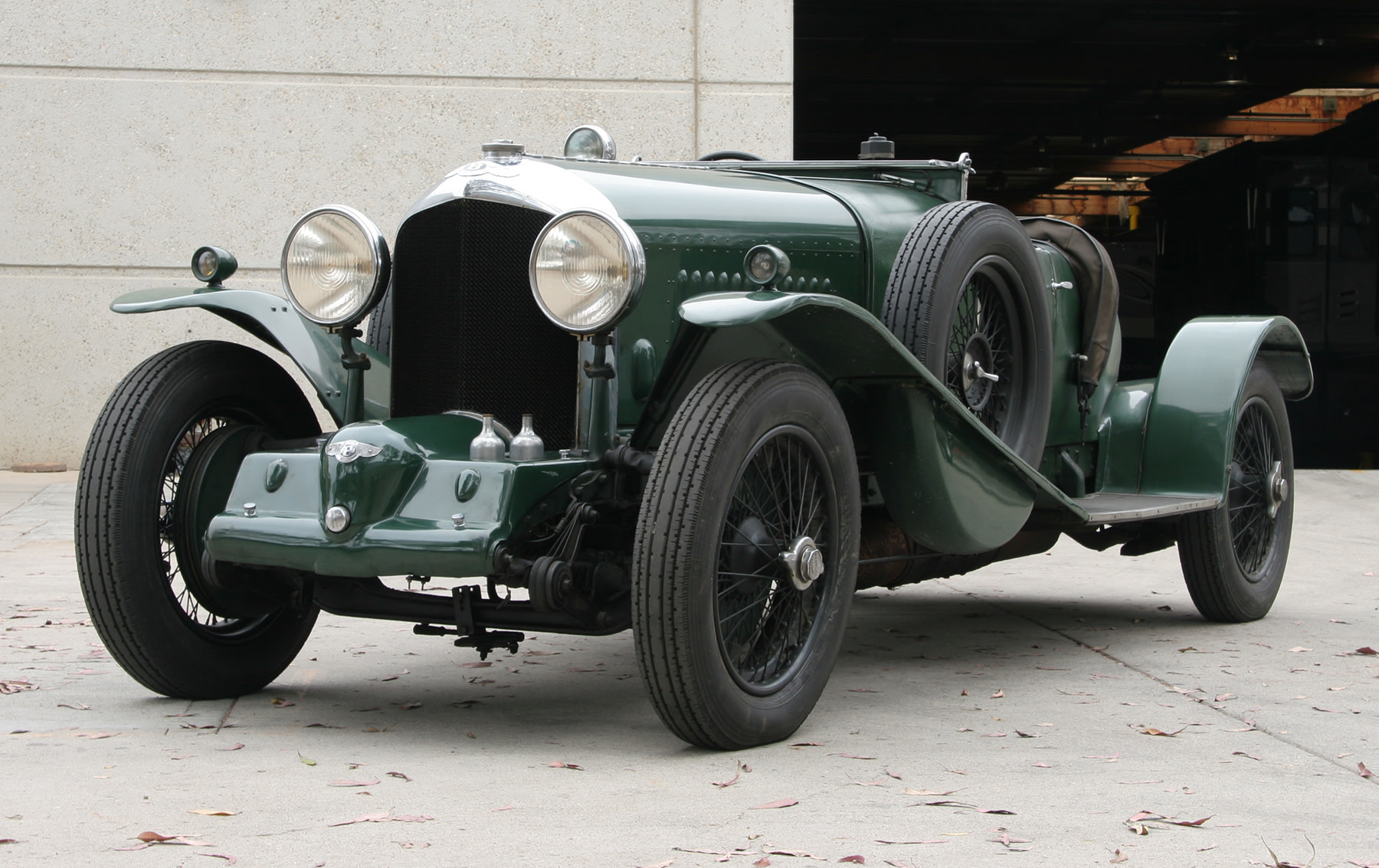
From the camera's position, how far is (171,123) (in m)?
8.92

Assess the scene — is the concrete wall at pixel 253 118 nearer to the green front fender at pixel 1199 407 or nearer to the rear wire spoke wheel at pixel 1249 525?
the green front fender at pixel 1199 407

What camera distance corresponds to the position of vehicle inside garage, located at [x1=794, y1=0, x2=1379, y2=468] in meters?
13.3

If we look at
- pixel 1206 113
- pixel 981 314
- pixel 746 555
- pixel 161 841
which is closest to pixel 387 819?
pixel 161 841

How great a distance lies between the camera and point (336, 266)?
12.6 feet

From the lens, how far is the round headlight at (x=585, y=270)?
134 inches

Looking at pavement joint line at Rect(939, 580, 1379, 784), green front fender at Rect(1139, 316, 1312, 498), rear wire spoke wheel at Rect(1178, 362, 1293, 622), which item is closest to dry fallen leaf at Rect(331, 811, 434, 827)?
pavement joint line at Rect(939, 580, 1379, 784)

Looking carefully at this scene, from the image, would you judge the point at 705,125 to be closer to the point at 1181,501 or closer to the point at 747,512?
the point at 1181,501

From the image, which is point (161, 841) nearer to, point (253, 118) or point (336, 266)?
point (336, 266)

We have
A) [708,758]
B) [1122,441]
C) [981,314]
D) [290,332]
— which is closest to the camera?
[708,758]

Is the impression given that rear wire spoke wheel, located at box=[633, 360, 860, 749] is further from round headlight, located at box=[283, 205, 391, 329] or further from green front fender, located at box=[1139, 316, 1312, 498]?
green front fender, located at box=[1139, 316, 1312, 498]

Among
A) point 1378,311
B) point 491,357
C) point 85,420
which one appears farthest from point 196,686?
point 1378,311

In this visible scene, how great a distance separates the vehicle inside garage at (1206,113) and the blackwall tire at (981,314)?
8.53 m

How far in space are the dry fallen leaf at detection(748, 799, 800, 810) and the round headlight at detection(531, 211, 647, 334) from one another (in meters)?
1.17

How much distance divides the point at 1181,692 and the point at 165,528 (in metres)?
2.77
